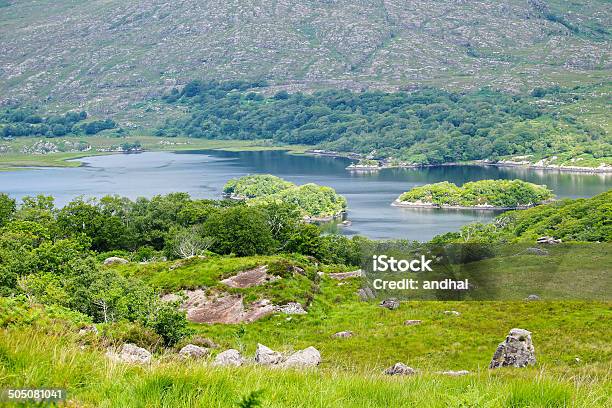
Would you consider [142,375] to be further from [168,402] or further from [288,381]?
[288,381]

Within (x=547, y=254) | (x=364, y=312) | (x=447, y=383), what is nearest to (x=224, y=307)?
(x=364, y=312)

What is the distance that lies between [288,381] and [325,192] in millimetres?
143177

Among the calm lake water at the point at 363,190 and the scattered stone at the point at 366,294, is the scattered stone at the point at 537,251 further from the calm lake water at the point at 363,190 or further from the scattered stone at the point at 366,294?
the calm lake water at the point at 363,190

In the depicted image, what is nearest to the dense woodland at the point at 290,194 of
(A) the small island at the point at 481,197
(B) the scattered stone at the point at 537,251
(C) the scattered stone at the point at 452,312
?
(A) the small island at the point at 481,197

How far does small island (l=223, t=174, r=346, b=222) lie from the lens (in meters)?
143

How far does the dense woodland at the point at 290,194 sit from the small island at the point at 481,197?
51.4ft

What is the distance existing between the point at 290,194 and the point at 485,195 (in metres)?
46.2

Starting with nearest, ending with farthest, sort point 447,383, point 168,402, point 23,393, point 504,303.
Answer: point 23,393
point 168,402
point 447,383
point 504,303

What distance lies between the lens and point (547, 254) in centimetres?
4800

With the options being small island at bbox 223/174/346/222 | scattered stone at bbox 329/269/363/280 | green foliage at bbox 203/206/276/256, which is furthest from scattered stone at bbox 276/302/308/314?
small island at bbox 223/174/346/222

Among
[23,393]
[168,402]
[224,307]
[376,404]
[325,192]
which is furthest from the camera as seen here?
[325,192]

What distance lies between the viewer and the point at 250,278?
48.8 meters

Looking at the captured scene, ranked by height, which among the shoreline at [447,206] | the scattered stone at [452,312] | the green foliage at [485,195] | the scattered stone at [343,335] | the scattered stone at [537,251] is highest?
the scattered stone at [537,251]

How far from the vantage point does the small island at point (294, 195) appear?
470 feet
